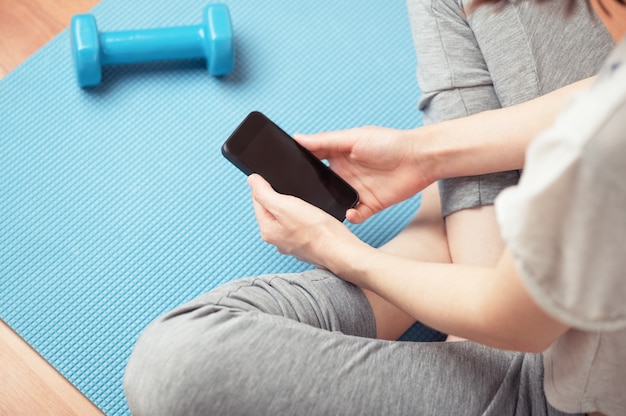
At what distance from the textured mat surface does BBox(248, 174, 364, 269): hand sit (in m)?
0.19

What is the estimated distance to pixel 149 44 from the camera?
1089mm

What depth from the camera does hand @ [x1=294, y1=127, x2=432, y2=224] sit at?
2.96 feet

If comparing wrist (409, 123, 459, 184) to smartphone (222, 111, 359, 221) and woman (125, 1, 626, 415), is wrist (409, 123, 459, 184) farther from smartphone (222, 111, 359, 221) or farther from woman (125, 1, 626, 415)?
smartphone (222, 111, 359, 221)

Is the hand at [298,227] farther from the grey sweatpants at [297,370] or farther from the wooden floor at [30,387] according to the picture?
the wooden floor at [30,387]

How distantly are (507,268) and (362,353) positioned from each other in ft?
0.81

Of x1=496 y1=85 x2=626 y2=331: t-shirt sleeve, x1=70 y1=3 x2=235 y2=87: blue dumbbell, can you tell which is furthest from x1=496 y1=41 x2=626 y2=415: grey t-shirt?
x1=70 y1=3 x2=235 y2=87: blue dumbbell

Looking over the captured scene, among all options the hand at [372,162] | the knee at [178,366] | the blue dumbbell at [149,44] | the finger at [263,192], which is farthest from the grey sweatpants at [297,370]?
the blue dumbbell at [149,44]

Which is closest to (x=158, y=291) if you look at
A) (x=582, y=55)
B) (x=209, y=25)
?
(x=209, y=25)

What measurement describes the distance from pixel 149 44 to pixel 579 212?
0.82 meters

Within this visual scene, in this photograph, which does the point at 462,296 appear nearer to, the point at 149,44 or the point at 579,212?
the point at 579,212

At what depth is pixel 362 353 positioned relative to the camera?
2.41 feet

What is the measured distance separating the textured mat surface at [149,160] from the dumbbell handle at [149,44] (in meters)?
0.04

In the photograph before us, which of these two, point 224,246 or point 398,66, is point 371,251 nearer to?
point 224,246

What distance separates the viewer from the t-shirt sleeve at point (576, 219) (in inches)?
17.5
